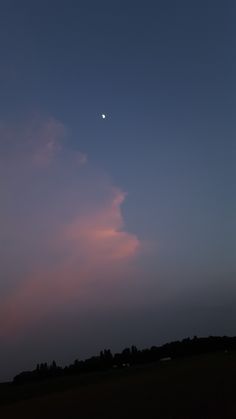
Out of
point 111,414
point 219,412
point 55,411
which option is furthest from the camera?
point 55,411

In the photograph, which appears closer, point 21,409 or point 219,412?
point 219,412

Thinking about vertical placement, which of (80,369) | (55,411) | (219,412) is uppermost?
(80,369)

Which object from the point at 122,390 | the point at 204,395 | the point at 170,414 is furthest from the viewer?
the point at 122,390

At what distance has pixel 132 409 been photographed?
1195 inches

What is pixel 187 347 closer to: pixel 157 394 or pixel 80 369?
pixel 80 369

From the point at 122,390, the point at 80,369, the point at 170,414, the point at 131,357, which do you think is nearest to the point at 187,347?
the point at 131,357

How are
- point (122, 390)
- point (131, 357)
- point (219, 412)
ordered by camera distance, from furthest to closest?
point (131, 357) → point (122, 390) → point (219, 412)

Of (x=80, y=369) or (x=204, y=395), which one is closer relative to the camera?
(x=204, y=395)

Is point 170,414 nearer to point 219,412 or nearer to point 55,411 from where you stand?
point 219,412

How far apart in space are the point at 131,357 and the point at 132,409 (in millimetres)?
100372

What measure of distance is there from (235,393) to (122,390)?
13.7 meters

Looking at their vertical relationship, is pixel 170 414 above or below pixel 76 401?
below

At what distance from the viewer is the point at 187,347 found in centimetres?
13288

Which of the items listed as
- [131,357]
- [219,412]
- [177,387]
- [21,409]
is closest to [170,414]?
[219,412]
